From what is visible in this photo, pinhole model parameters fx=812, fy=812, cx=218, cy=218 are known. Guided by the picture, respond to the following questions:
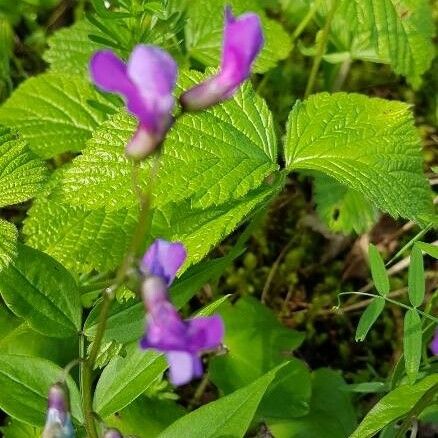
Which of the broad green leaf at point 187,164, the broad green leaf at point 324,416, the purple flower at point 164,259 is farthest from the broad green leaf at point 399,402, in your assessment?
the purple flower at point 164,259

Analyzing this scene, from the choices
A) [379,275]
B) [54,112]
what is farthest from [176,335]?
[54,112]

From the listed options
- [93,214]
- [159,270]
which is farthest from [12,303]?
[159,270]

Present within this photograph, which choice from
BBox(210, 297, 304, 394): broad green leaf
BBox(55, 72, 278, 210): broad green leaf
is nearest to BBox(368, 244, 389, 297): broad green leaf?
BBox(55, 72, 278, 210): broad green leaf

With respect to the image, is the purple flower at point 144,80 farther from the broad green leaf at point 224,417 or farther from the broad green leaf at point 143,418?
the broad green leaf at point 143,418

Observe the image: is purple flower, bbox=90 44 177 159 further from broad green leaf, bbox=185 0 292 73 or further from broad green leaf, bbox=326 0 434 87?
broad green leaf, bbox=185 0 292 73

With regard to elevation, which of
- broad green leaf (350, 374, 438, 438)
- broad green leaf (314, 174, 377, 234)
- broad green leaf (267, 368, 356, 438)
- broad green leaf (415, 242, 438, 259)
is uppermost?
broad green leaf (415, 242, 438, 259)

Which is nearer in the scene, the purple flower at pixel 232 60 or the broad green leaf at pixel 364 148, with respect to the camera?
the purple flower at pixel 232 60
